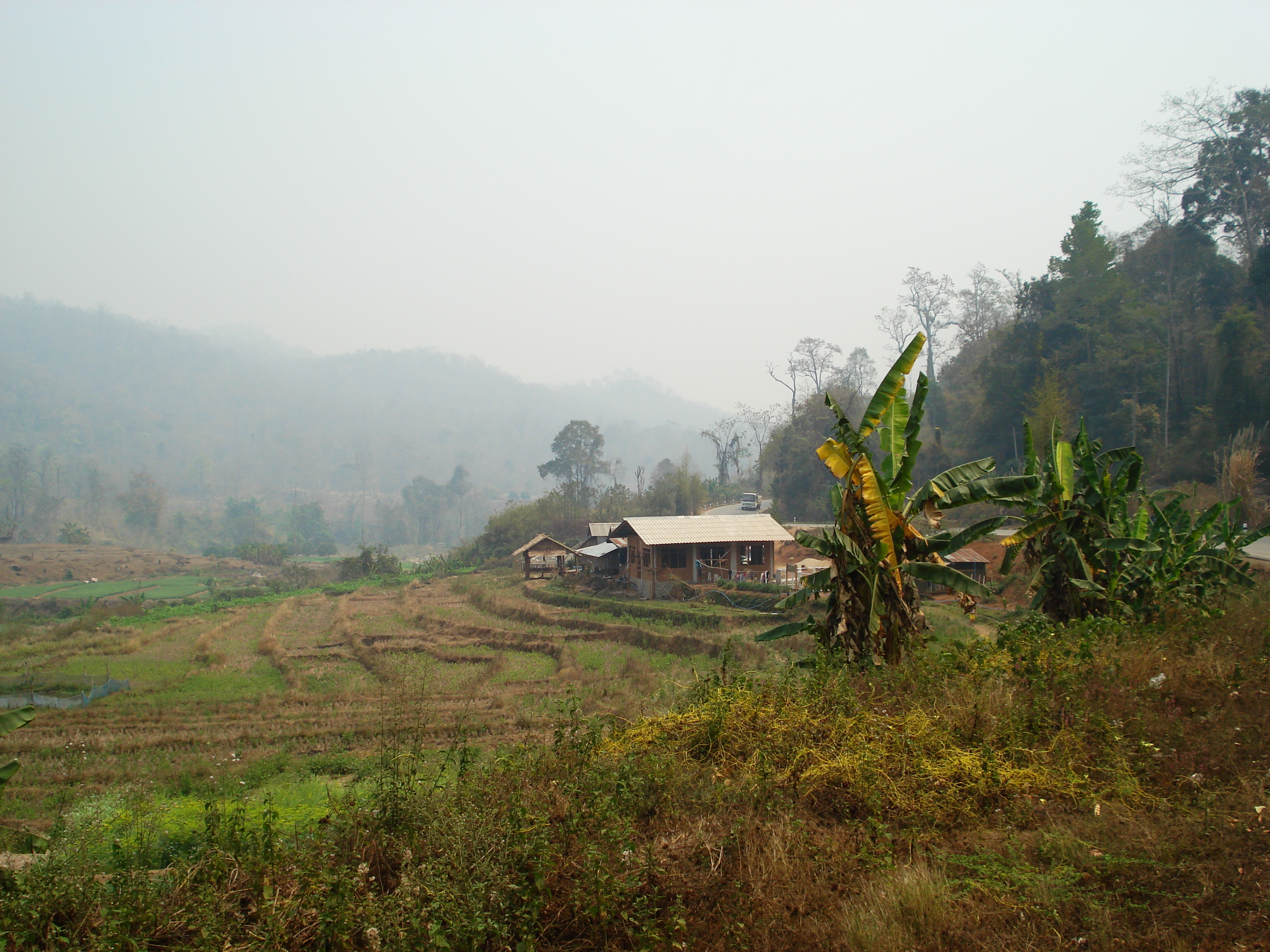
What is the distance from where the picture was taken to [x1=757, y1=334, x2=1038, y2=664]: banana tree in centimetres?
703

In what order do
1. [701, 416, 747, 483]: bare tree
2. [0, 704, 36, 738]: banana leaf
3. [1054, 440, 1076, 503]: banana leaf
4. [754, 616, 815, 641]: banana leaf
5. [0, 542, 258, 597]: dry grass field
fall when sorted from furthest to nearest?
1. [701, 416, 747, 483]: bare tree
2. [0, 542, 258, 597]: dry grass field
3. [1054, 440, 1076, 503]: banana leaf
4. [754, 616, 815, 641]: banana leaf
5. [0, 704, 36, 738]: banana leaf

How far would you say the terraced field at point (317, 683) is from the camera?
12109mm

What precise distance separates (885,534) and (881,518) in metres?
0.17

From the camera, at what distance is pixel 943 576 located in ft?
23.2

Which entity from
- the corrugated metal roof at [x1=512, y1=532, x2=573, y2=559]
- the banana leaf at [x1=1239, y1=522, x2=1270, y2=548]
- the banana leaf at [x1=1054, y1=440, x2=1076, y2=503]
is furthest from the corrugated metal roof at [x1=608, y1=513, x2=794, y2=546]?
the banana leaf at [x1=1054, y1=440, x2=1076, y2=503]

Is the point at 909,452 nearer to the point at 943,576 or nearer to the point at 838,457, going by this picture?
the point at 838,457

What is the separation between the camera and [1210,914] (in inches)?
126

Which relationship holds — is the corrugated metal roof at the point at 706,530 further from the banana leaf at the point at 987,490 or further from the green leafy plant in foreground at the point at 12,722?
the green leafy plant in foreground at the point at 12,722

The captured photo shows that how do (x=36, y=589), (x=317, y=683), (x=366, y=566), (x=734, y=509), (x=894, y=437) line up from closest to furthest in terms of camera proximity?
(x=894, y=437), (x=317, y=683), (x=36, y=589), (x=366, y=566), (x=734, y=509)

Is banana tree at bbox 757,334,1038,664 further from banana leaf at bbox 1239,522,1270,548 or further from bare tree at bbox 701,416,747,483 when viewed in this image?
bare tree at bbox 701,416,747,483

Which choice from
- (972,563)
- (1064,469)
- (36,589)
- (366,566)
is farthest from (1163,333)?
(36,589)

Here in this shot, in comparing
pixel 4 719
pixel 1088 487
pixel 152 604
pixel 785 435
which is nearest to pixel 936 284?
pixel 785 435

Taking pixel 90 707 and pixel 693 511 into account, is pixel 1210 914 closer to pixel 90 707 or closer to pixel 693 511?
pixel 90 707

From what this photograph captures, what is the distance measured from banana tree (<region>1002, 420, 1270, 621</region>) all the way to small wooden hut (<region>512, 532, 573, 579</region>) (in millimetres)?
34061
